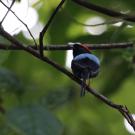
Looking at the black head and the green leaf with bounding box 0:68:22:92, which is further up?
the black head

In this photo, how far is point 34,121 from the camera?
3246 mm

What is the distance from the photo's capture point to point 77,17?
3523 millimetres

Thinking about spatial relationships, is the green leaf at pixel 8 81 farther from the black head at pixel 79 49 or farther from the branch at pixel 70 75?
the branch at pixel 70 75

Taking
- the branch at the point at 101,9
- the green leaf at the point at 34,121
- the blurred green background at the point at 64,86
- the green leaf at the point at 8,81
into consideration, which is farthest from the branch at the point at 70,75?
the green leaf at the point at 8,81

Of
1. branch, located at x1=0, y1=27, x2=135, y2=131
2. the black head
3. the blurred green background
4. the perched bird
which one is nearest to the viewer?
branch, located at x1=0, y1=27, x2=135, y2=131

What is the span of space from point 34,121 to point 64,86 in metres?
0.90

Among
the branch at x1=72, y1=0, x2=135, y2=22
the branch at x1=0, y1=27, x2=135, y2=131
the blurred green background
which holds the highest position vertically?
the branch at x1=72, y1=0, x2=135, y2=22

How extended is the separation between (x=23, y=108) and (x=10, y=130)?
0.17 metres

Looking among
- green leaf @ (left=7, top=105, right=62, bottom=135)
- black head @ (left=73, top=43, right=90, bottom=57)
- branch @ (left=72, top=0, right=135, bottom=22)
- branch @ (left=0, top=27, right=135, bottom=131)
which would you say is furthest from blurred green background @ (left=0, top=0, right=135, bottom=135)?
branch @ (left=0, top=27, right=135, bottom=131)

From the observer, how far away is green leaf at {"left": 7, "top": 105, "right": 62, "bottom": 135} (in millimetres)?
3104

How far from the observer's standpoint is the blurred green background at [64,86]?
336cm

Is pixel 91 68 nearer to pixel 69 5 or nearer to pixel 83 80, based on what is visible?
pixel 83 80

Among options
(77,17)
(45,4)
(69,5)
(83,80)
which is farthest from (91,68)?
(45,4)

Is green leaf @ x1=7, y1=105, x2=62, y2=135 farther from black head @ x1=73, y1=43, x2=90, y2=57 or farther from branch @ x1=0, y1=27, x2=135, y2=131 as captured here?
branch @ x1=0, y1=27, x2=135, y2=131
